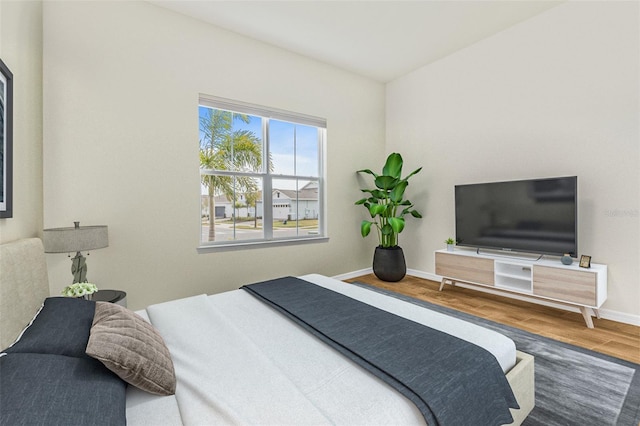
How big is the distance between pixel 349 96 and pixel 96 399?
173 inches

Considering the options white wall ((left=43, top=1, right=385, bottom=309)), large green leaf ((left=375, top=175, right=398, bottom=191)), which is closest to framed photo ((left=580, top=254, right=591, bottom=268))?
large green leaf ((left=375, top=175, right=398, bottom=191))

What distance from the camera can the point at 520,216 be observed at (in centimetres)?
324

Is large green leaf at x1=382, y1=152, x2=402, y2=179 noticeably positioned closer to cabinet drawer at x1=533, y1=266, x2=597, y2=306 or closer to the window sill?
the window sill

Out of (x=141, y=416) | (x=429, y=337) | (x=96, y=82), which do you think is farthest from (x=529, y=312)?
(x=96, y=82)

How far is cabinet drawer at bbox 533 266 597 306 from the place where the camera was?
262 centimetres

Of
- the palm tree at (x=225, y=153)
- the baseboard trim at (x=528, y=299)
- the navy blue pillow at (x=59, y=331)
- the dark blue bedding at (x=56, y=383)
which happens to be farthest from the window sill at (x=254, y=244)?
the dark blue bedding at (x=56, y=383)

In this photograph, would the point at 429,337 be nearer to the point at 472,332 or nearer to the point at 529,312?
the point at 472,332

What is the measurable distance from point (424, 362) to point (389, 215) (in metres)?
3.19

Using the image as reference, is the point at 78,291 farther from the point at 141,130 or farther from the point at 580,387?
the point at 580,387

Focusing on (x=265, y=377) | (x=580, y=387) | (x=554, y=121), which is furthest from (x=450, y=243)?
(x=265, y=377)

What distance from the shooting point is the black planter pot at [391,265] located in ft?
13.7

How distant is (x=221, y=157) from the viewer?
137 inches

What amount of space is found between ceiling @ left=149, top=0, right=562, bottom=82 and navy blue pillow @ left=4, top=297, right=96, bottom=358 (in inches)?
115

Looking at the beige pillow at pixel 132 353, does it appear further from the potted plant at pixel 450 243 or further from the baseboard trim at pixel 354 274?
the potted plant at pixel 450 243
